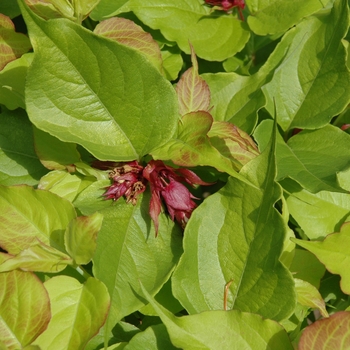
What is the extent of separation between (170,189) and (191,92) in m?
0.17

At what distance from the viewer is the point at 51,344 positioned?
2.55 ft

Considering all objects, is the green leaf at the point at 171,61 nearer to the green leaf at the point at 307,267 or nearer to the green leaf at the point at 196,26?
the green leaf at the point at 196,26

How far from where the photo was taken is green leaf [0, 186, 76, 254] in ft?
2.68

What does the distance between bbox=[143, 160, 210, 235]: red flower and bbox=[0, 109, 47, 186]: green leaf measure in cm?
25

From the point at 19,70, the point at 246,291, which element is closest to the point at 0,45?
the point at 19,70

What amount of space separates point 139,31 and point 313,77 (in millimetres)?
326

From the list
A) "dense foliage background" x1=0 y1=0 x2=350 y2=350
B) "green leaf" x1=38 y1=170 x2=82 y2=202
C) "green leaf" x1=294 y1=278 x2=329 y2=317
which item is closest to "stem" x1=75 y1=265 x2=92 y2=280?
"dense foliage background" x1=0 y1=0 x2=350 y2=350

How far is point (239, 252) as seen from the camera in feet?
2.70

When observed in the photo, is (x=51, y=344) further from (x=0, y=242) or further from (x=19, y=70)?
(x=19, y=70)

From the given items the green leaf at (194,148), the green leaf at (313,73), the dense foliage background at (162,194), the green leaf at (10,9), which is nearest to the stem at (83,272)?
the dense foliage background at (162,194)

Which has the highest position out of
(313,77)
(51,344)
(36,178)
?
(313,77)

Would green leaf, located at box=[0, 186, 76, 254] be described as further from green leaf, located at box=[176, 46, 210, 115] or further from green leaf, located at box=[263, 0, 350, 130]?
green leaf, located at box=[263, 0, 350, 130]

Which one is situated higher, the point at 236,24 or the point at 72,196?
the point at 236,24

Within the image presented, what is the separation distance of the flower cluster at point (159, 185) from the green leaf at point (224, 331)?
182mm
